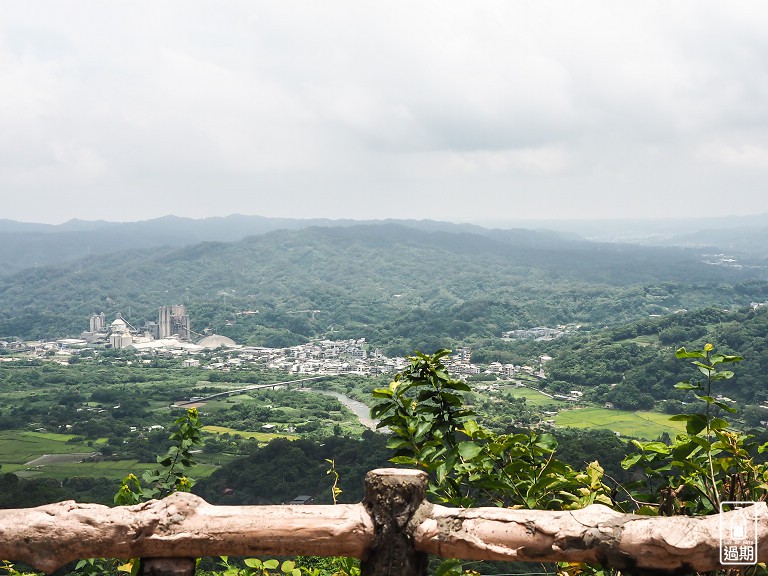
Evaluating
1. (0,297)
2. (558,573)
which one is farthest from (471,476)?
(0,297)

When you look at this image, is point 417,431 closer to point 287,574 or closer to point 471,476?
point 471,476

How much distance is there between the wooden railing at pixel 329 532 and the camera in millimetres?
1823

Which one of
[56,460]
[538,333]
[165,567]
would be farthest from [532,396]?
[165,567]

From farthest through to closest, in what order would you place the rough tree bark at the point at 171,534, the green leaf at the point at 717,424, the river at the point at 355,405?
1. the river at the point at 355,405
2. the green leaf at the point at 717,424
3. the rough tree bark at the point at 171,534

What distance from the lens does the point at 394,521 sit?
187 centimetres

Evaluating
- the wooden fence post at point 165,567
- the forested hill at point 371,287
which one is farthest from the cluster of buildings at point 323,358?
the wooden fence post at point 165,567

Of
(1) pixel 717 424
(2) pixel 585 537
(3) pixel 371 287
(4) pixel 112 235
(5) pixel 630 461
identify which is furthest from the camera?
(4) pixel 112 235

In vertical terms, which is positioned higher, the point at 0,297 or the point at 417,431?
the point at 417,431

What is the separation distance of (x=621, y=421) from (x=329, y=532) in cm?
2669

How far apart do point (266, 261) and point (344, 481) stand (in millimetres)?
87475

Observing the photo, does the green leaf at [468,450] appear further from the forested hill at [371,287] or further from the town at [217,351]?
the forested hill at [371,287]

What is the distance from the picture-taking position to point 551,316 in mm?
65688

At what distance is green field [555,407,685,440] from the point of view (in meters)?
23.6

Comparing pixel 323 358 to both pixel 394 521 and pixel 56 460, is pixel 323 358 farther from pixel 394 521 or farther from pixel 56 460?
pixel 394 521
